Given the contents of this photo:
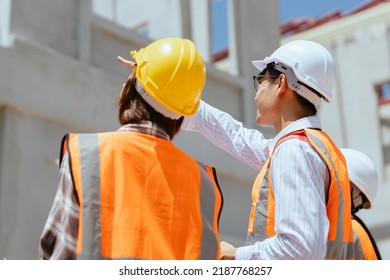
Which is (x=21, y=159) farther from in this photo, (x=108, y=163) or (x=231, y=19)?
(x=108, y=163)

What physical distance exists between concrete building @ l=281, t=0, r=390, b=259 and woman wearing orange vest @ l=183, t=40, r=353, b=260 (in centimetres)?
1058

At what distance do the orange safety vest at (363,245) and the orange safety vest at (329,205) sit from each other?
1.59ft

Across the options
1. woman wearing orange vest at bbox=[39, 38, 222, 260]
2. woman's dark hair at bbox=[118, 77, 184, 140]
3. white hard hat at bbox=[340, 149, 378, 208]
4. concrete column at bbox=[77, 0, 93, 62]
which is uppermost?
concrete column at bbox=[77, 0, 93, 62]

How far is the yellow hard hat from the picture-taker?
8.39 ft

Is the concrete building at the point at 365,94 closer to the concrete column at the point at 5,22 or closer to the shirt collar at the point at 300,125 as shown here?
the concrete column at the point at 5,22

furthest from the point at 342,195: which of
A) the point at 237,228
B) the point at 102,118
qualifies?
the point at 237,228

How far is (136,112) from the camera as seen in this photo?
8.32 ft

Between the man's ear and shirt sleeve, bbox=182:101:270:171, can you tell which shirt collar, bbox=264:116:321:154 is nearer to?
the man's ear

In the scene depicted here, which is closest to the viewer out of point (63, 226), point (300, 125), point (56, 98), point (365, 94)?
point (63, 226)

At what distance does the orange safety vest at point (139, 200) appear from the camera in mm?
2268

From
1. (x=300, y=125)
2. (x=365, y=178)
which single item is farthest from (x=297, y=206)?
(x=365, y=178)

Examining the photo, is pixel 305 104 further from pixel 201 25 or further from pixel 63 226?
pixel 201 25

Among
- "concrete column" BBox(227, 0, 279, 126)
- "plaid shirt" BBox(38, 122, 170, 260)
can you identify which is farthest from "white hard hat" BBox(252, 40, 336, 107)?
"concrete column" BBox(227, 0, 279, 126)

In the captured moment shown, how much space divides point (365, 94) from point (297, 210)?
12.0 metres
